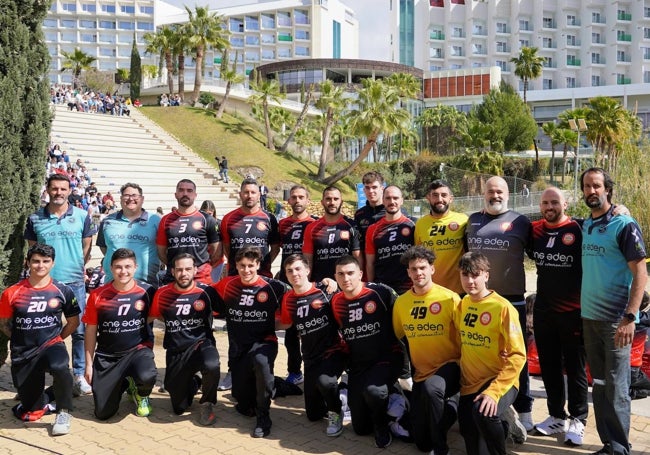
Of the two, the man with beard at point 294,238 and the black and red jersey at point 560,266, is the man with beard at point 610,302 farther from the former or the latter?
the man with beard at point 294,238

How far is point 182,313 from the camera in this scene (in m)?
6.15

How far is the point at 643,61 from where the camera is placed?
7631 centimetres

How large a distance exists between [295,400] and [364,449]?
1.52 metres

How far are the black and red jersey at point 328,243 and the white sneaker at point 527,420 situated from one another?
8.25 ft

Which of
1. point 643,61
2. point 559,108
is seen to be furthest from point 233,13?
point 643,61

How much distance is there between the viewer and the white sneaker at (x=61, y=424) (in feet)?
18.3

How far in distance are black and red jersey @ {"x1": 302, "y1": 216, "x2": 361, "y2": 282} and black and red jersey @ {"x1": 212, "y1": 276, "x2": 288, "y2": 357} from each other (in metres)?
0.78

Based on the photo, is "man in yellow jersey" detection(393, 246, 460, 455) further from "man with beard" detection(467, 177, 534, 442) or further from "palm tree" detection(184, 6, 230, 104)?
"palm tree" detection(184, 6, 230, 104)

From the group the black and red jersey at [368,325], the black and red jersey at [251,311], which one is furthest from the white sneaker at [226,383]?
the black and red jersey at [368,325]

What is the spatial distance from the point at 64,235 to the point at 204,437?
2849 millimetres

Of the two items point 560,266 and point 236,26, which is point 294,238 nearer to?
point 560,266

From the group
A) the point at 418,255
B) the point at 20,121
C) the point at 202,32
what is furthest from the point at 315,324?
the point at 202,32

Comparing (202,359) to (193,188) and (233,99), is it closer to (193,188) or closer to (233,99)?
(193,188)

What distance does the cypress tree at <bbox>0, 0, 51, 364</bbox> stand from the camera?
20.7 feet
